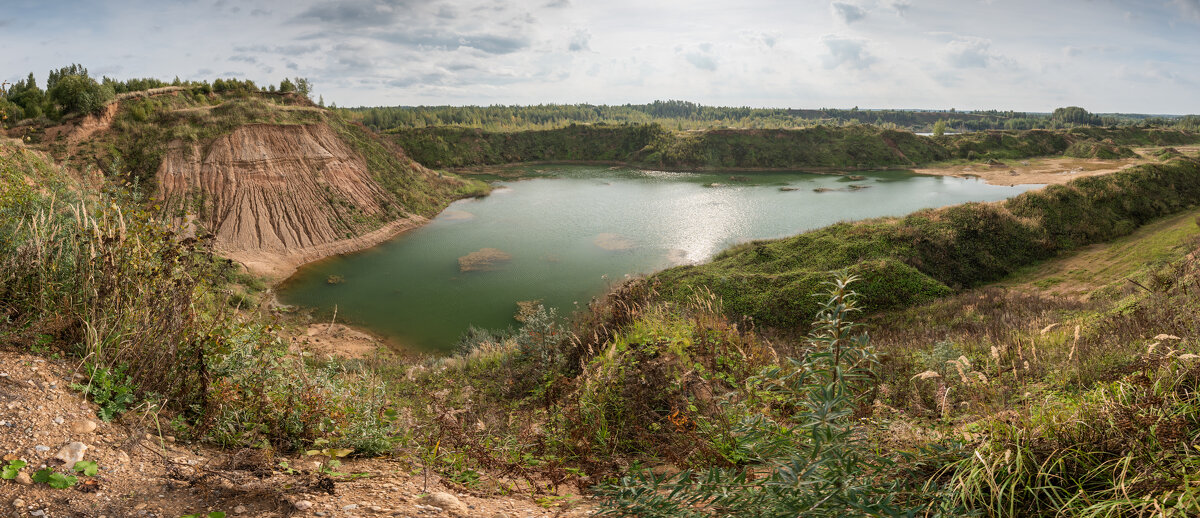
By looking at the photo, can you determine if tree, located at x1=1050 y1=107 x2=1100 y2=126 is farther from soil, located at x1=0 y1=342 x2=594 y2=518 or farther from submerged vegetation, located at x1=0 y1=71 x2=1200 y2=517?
soil, located at x1=0 y1=342 x2=594 y2=518

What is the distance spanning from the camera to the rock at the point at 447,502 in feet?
11.2

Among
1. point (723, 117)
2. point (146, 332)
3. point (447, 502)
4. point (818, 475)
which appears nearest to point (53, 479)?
point (146, 332)

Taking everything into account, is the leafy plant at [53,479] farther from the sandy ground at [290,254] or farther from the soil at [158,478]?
the sandy ground at [290,254]

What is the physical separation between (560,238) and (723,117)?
14542 centimetres

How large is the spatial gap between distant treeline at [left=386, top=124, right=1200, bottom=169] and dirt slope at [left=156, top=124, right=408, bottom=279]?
99.4 feet

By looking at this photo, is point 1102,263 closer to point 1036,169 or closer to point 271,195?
point 271,195

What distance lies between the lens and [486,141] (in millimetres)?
65312

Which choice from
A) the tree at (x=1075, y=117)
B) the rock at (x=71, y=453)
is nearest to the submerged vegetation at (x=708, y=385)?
the rock at (x=71, y=453)

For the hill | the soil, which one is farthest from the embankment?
the hill

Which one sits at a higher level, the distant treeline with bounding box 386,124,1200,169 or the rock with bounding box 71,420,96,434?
the distant treeline with bounding box 386,124,1200,169

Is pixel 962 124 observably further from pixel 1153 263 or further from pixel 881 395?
pixel 881 395

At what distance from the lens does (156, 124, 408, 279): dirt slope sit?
22891mm

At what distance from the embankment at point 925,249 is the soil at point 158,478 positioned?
11.4m

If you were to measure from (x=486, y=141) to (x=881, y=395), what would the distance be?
6520cm
